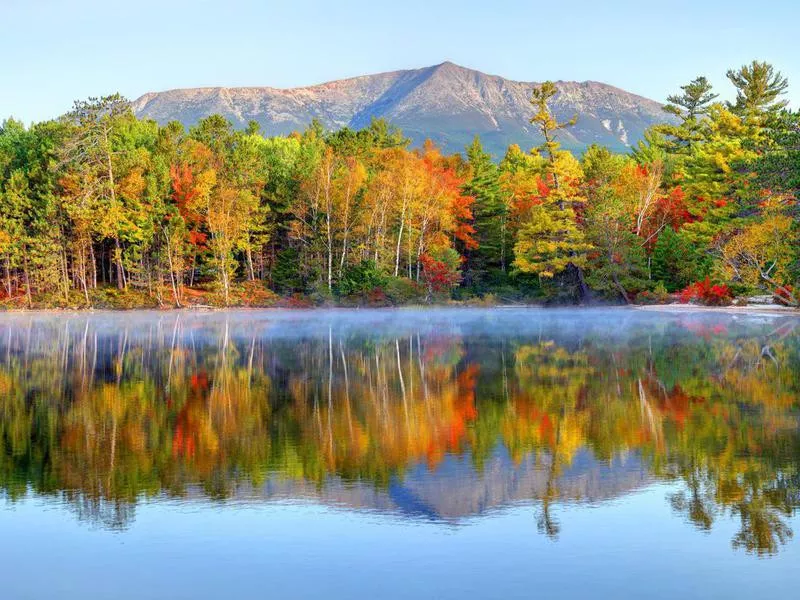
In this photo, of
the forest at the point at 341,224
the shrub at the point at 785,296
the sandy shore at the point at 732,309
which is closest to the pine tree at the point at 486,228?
the forest at the point at 341,224

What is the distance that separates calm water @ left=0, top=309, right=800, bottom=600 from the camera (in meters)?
8.62

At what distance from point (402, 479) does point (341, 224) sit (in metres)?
54.1

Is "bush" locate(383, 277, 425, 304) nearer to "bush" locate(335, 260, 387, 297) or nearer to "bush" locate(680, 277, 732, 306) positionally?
"bush" locate(335, 260, 387, 297)

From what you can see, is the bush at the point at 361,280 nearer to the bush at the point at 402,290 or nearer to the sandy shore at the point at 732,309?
the bush at the point at 402,290

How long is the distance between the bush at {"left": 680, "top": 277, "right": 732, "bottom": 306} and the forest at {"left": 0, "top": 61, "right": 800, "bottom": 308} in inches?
5.6

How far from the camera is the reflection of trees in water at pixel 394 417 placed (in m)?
12.0

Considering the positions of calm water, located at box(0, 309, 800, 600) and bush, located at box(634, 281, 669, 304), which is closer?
calm water, located at box(0, 309, 800, 600)

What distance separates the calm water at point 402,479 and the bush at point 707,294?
98.8 ft

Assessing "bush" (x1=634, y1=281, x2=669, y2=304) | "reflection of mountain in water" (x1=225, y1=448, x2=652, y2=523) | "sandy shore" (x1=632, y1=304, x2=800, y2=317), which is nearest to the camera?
"reflection of mountain in water" (x1=225, y1=448, x2=652, y2=523)

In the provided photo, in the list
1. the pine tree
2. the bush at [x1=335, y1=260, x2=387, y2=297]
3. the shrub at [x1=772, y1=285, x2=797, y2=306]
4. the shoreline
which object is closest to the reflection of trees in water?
the shrub at [x1=772, y1=285, x2=797, y2=306]

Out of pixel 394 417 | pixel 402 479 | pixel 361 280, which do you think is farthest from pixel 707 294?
pixel 402 479

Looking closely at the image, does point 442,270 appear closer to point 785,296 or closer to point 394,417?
point 785,296

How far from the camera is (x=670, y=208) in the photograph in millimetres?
64812

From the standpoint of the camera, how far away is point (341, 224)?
2579 inches
